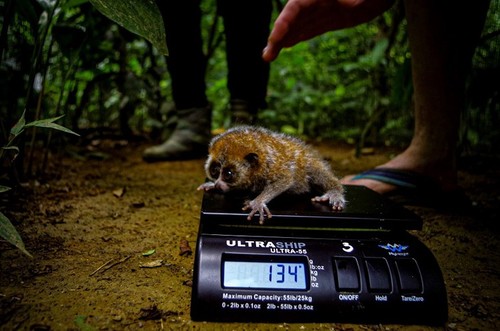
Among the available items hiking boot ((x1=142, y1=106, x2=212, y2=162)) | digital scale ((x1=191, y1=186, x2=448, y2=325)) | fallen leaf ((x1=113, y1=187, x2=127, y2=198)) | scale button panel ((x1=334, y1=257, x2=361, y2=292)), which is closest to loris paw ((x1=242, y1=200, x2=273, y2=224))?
digital scale ((x1=191, y1=186, x2=448, y2=325))

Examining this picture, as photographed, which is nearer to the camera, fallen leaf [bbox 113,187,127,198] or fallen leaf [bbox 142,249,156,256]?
fallen leaf [bbox 142,249,156,256]

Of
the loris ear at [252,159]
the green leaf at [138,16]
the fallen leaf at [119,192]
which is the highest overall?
the green leaf at [138,16]

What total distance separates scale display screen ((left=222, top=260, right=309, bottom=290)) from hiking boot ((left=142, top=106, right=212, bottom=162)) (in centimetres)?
241

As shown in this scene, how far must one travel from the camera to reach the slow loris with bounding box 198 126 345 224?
154cm

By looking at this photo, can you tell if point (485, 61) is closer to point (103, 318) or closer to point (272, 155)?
point (272, 155)

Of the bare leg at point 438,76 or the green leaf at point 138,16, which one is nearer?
the green leaf at point 138,16

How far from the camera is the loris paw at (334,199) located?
128 centimetres

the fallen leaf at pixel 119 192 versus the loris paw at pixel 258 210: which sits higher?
the loris paw at pixel 258 210

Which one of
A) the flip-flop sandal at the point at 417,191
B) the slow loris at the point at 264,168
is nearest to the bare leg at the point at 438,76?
the flip-flop sandal at the point at 417,191

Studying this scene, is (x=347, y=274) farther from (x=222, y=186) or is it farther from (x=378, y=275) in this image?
(x=222, y=186)

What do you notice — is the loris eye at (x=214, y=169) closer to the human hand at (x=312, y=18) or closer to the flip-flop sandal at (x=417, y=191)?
the human hand at (x=312, y=18)

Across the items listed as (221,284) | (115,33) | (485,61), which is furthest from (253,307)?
(115,33)

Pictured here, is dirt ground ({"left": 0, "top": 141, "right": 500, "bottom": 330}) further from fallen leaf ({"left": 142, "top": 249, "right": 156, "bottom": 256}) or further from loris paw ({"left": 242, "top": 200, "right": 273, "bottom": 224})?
loris paw ({"left": 242, "top": 200, "right": 273, "bottom": 224})

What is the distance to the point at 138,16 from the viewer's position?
3.41 feet
